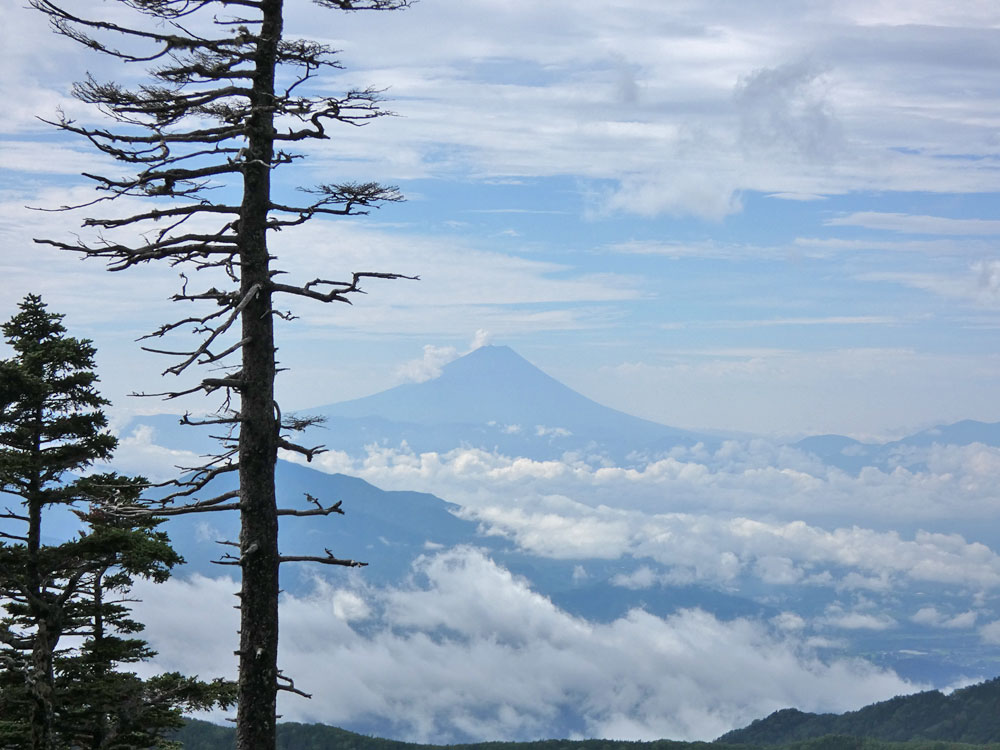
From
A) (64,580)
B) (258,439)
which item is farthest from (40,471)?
(258,439)

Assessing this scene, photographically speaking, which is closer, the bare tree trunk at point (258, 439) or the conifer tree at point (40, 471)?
the bare tree trunk at point (258, 439)

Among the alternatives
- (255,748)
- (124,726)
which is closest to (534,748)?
(124,726)

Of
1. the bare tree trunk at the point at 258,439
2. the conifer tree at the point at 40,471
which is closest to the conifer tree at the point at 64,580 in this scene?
the conifer tree at the point at 40,471

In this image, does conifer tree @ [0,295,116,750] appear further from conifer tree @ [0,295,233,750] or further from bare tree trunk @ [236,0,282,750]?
bare tree trunk @ [236,0,282,750]

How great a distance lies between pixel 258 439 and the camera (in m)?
12.6

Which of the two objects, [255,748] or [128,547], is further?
[128,547]

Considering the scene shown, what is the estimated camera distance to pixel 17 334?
24094mm

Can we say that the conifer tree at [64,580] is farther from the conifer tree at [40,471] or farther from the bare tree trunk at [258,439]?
the bare tree trunk at [258,439]

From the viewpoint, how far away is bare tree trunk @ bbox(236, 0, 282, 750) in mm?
12445

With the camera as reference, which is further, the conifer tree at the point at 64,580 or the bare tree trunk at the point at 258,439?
the conifer tree at the point at 64,580

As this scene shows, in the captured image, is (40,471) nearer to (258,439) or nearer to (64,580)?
(64,580)

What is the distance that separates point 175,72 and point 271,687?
7855 mm

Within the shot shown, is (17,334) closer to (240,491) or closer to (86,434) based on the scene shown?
(86,434)

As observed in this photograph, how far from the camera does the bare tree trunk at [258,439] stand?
40.8ft
